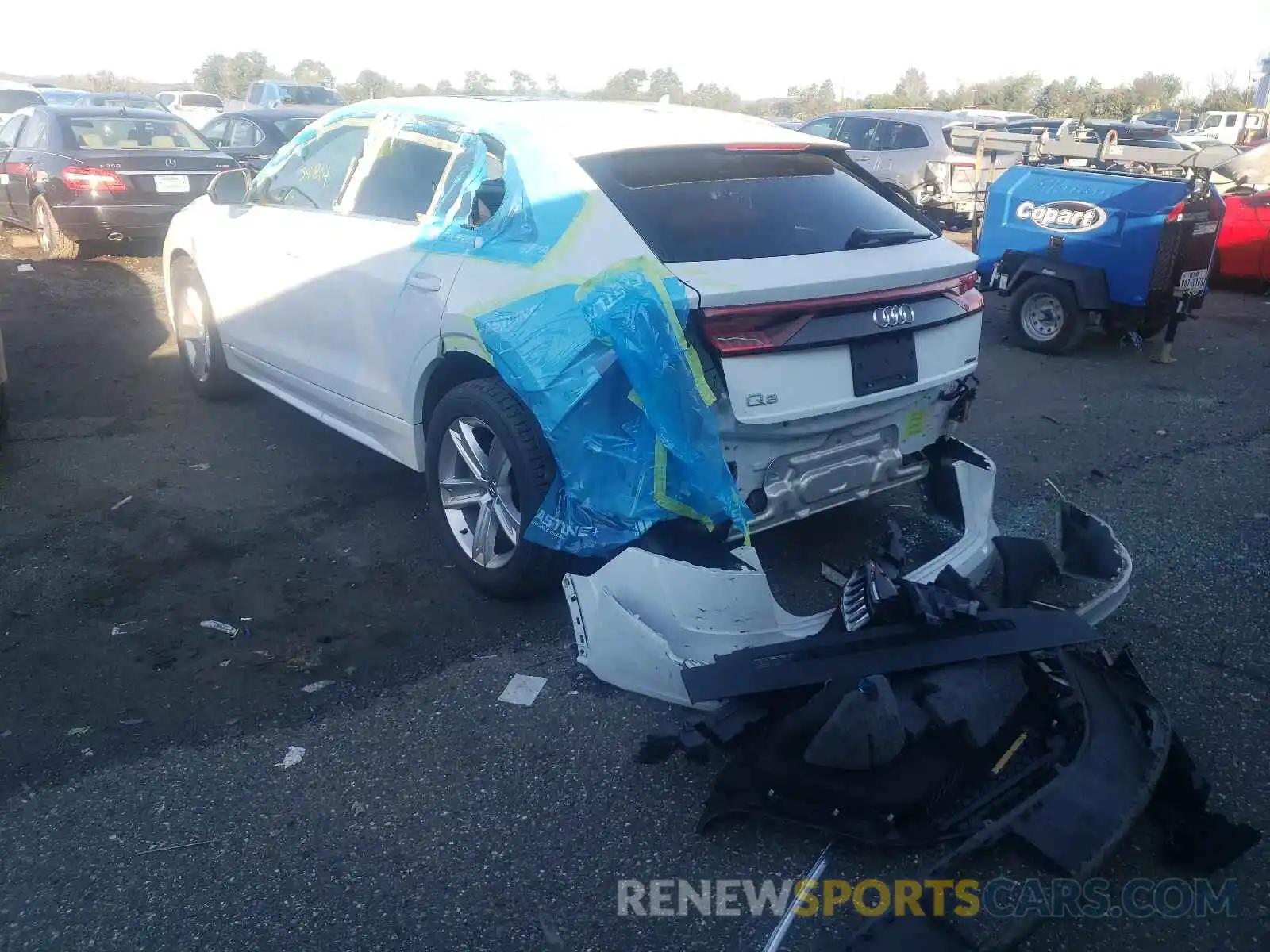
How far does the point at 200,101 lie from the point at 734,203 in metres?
30.5

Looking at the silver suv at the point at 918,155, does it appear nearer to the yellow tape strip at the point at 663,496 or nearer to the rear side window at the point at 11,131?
the rear side window at the point at 11,131

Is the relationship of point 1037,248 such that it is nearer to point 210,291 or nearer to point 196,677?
point 210,291

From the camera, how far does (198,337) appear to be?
6227 millimetres

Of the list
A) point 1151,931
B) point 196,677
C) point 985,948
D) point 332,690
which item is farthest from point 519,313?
point 1151,931

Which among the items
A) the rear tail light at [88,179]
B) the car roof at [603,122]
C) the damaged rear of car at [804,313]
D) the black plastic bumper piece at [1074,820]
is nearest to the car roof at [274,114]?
the rear tail light at [88,179]

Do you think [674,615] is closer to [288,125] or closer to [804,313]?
[804,313]

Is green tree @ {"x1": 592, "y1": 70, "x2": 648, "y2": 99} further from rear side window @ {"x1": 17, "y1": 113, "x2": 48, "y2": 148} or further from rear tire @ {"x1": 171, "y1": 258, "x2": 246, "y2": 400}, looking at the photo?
rear tire @ {"x1": 171, "y1": 258, "x2": 246, "y2": 400}

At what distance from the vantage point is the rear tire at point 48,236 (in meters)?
10.3

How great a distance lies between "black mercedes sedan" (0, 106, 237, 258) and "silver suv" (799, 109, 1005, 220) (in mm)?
8152

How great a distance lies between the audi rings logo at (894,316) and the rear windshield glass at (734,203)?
29 centimetres

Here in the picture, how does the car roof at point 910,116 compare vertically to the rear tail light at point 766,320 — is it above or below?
below

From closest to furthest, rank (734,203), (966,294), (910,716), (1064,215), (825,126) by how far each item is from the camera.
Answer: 1. (910,716)
2. (734,203)
3. (966,294)
4. (1064,215)
5. (825,126)

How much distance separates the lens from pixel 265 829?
8.92 feet

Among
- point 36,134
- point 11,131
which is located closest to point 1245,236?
point 36,134
